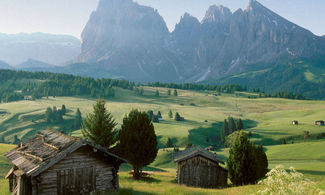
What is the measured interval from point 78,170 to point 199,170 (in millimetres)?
20076

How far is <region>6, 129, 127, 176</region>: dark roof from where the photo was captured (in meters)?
23.3

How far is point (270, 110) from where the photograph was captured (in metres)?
189

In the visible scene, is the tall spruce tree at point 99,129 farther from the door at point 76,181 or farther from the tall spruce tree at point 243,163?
the tall spruce tree at point 243,163

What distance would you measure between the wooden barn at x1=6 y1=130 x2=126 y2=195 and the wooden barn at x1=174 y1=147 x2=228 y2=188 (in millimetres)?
14744

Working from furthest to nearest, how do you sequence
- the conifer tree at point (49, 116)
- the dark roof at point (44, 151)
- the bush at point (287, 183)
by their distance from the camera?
the conifer tree at point (49, 116) → the dark roof at point (44, 151) → the bush at point (287, 183)

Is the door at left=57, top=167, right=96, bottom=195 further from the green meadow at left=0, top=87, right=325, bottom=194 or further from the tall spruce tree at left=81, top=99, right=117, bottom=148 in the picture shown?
the tall spruce tree at left=81, top=99, right=117, bottom=148

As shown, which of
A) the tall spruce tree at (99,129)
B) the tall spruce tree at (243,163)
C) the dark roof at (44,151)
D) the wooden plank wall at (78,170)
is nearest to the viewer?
the dark roof at (44,151)

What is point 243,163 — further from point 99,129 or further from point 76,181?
point 76,181

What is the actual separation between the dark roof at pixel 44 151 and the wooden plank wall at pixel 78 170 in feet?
3.28

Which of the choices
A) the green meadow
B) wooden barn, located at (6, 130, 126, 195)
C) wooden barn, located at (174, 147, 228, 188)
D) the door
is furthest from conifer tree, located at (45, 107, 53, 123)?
the door

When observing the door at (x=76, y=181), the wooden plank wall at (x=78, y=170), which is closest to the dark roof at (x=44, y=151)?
the wooden plank wall at (x=78, y=170)

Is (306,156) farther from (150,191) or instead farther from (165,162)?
(150,191)

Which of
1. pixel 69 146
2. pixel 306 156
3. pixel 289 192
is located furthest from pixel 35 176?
pixel 306 156

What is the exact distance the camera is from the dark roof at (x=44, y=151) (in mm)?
23280
